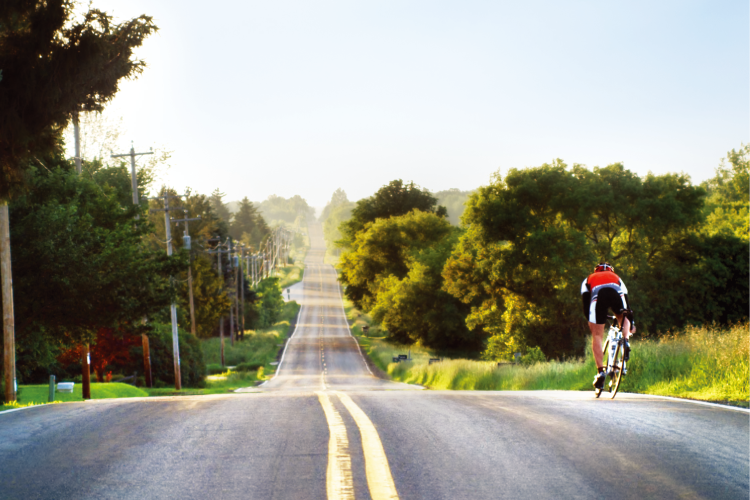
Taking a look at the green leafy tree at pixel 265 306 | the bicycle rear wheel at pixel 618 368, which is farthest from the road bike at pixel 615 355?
the green leafy tree at pixel 265 306

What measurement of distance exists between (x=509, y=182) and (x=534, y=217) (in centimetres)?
323

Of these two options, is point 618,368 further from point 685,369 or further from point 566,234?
point 566,234

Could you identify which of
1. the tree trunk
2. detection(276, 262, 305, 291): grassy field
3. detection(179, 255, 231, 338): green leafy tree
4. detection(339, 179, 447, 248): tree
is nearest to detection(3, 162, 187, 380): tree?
the tree trunk

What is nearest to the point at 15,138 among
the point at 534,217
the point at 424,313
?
the point at 534,217

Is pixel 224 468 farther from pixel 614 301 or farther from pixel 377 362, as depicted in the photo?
pixel 377 362

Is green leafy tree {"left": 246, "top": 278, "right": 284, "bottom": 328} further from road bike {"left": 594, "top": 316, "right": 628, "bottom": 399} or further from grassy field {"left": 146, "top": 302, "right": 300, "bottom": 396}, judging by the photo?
road bike {"left": 594, "top": 316, "right": 628, "bottom": 399}

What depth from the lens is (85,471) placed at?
4676mm

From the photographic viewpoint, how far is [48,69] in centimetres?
1049

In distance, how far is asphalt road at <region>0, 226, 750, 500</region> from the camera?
13.7ft

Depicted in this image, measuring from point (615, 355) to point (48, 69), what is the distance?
904 centimetres

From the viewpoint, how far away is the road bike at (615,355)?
908cm

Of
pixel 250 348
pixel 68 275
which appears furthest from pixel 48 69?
pixel 250 348

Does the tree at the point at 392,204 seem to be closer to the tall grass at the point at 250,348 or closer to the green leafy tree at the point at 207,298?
the tall grass at the point at 250,348

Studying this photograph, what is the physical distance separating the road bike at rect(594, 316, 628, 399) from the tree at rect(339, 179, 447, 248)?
89.6 m
